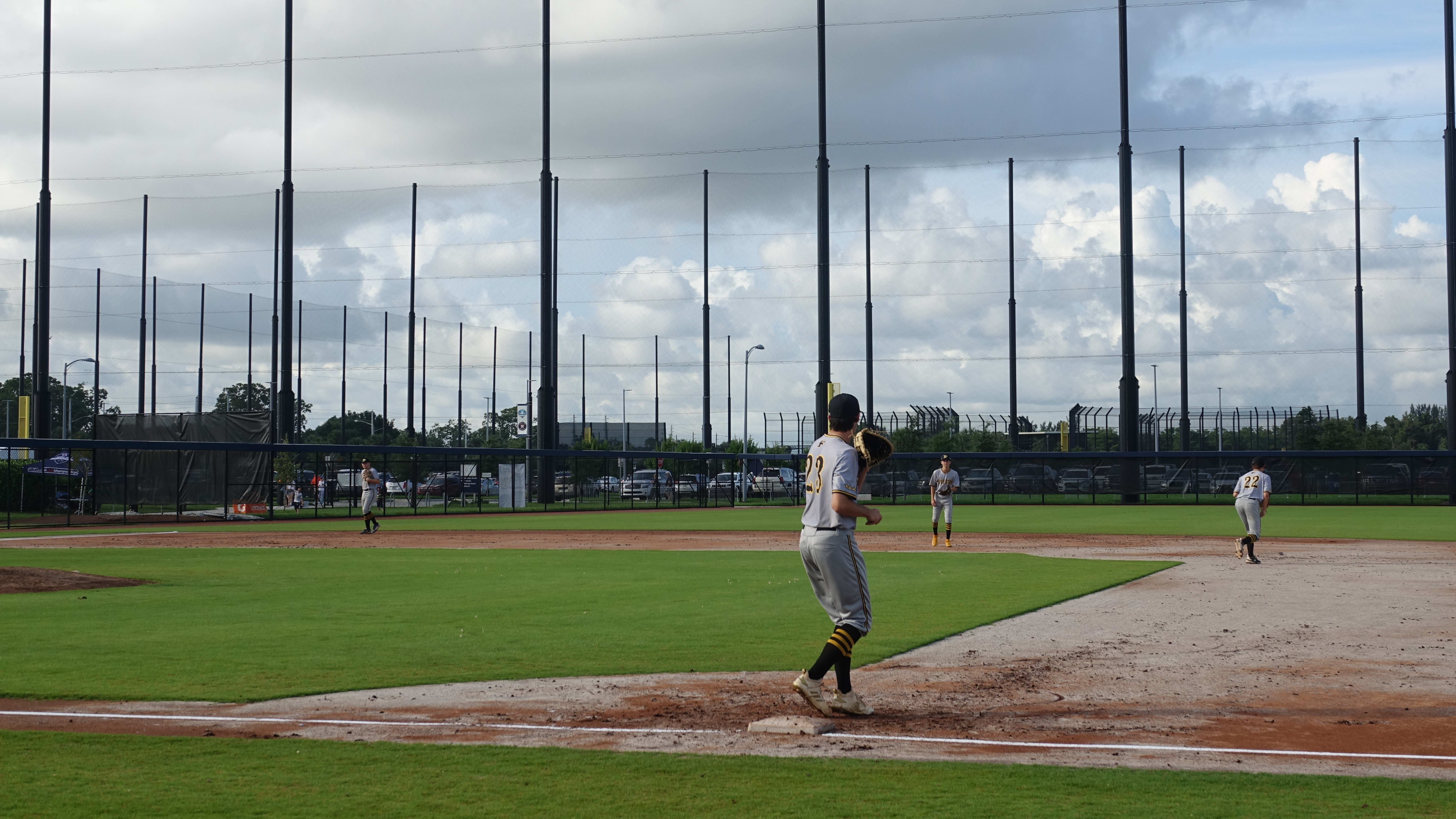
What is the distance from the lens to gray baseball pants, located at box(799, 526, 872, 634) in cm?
759

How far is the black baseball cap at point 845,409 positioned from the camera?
7734 mm

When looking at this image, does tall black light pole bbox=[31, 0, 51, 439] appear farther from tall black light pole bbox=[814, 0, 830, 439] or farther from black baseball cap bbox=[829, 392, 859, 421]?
black baseball cap bbox=[829, 392, 859, 421]

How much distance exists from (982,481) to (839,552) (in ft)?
A: 160

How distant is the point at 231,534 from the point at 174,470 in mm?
15024

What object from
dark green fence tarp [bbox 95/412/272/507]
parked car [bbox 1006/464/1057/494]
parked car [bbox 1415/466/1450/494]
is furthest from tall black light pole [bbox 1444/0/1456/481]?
dark green fence tarp [bbox 95/412/272/507]

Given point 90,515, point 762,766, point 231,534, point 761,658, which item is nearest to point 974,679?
point 761,658

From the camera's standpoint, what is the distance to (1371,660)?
32.8 ft

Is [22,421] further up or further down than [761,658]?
further up

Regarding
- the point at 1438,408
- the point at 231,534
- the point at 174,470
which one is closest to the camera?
the point at 231,534

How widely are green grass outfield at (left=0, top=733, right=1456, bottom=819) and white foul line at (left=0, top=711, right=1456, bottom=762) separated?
20.5 inches

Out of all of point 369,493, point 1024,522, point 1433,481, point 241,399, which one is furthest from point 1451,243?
point 241,399

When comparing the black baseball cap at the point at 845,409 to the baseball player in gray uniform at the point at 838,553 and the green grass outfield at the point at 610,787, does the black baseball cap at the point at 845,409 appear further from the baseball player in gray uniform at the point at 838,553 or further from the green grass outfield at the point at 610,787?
the green grass outfield at the point at 610,787

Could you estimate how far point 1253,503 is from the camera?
2084 centimetres

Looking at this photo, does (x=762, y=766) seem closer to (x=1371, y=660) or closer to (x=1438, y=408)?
(x=1371, y=660)
